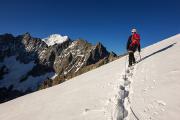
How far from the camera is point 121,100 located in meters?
13.0

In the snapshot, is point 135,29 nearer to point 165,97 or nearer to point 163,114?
point 165,97

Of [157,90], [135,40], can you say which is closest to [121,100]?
[157,90]

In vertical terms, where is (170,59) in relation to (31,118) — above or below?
above

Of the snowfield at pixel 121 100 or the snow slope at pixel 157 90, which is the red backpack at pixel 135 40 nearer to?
the snow slope at pixel 157 90

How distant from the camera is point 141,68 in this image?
19094 mm

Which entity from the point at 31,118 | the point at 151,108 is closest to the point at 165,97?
the point at 151,108

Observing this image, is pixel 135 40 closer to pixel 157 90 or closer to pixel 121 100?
pixel 157 90

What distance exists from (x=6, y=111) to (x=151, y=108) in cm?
937

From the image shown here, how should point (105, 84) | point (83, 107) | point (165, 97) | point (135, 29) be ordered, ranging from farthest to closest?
point (135, 29) < point (105, 84) < point (83, 107) < point (165, 97)

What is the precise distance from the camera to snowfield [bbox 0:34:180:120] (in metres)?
11.2

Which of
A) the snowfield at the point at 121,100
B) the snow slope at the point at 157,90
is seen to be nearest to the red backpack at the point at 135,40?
the snow slope at the point at 157,90

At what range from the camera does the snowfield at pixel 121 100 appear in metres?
11.2

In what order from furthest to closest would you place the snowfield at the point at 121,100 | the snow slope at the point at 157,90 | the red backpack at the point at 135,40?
the red backpack at the point at 135,40, the snowfield at the point at 121,100, the snow slope at the point at 157,90

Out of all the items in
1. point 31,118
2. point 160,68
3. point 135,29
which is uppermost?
point 135,29
